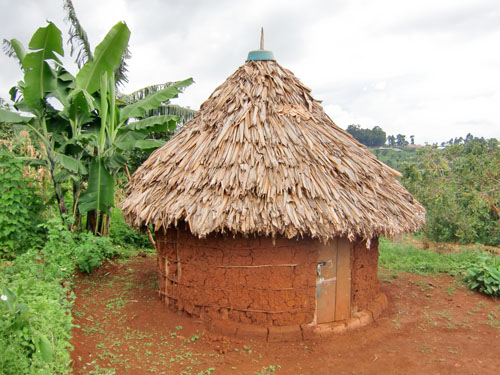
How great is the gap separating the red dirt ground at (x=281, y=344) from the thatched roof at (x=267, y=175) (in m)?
1.38

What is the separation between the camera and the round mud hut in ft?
17.7

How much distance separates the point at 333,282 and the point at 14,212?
589cm

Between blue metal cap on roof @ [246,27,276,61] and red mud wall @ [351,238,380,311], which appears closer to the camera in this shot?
red mud wall @ [351,238,380,311]

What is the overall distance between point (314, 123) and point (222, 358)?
3646mm

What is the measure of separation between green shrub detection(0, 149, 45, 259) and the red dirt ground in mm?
1759

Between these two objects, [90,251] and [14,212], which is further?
[14,212]

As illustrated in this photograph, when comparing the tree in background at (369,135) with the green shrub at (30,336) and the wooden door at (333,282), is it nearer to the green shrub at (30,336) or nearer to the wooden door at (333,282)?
the wooden door at (333,282)

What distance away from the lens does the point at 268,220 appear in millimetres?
5164

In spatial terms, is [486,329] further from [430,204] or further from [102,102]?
[102,102]

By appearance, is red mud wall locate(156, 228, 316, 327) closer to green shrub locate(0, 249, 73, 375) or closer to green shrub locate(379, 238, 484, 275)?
green shrub locate(0, 249, 73, 375)

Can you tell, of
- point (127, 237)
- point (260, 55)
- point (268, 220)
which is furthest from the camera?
point (127, 237)

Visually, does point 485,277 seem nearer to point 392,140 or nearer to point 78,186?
point 78,186

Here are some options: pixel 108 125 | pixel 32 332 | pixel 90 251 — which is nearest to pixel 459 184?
pixel 108 125

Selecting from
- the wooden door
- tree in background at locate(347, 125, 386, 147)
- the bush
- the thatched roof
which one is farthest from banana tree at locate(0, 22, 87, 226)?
tree in background at locate(347, 125, 386, 147)
